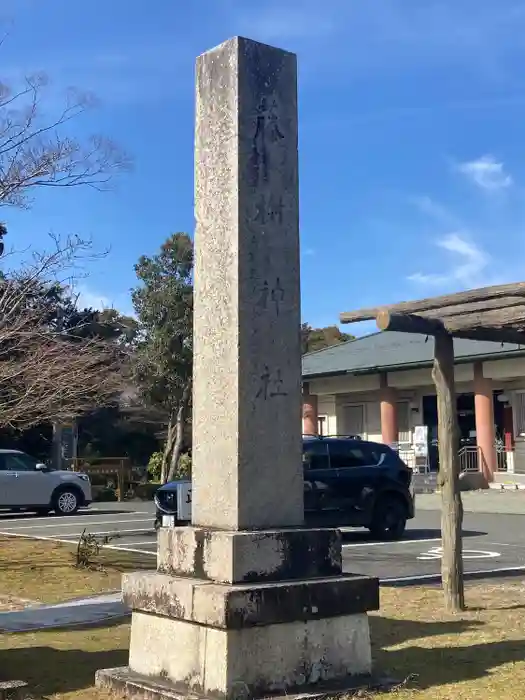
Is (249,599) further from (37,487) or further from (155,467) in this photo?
(155,467)

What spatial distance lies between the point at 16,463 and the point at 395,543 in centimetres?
1073

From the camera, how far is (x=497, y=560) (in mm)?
12742

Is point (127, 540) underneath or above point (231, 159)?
underneath

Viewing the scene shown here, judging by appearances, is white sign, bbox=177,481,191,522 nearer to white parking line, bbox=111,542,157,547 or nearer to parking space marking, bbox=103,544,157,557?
parking space marking, bbox=103,544,157,557

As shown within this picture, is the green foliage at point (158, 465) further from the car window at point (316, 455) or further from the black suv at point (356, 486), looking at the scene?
the car window at point (316, 455)

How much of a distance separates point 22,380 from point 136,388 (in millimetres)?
21386

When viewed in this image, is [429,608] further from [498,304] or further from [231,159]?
[231,159]

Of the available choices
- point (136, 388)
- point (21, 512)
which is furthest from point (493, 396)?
point (21, 512)

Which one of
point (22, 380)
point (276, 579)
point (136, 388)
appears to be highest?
point (136, 388)

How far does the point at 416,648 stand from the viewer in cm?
680

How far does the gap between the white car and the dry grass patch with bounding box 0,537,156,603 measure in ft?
25.3

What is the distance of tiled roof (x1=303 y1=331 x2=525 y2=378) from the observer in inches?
1059

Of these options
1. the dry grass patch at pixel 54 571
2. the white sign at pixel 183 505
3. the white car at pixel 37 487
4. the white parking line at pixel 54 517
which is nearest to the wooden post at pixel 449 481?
the white sign at pixel 183 505

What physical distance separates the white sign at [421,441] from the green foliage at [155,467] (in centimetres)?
1025
